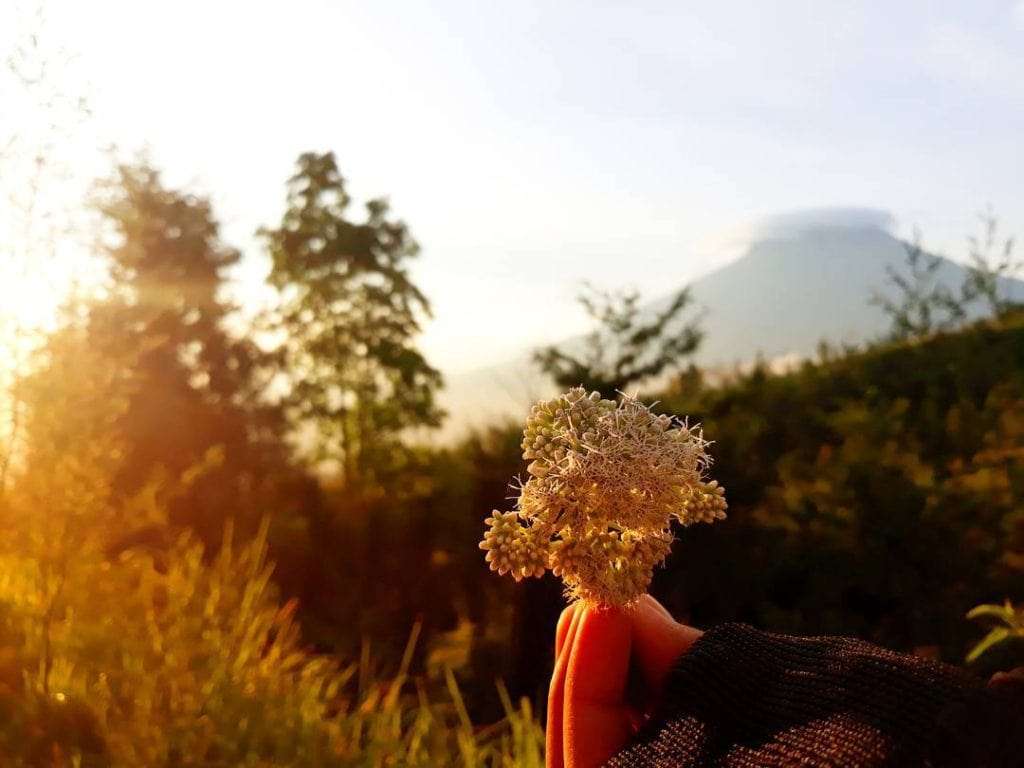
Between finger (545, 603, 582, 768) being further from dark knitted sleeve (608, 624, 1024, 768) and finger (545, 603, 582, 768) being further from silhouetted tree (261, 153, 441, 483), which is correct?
silhouetted tree (261, 153, 441, 483)

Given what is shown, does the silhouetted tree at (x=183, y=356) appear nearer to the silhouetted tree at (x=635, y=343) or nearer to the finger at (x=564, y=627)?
the silhouetted tree at (x=635, y=343)

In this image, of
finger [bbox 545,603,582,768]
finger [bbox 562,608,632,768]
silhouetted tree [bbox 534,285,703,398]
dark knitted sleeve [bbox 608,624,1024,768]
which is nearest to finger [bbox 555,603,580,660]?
finger [bbox 545,603,582,768]

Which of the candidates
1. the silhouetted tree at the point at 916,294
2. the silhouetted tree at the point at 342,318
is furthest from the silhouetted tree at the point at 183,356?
the silhouetted tree at the point at 916,294

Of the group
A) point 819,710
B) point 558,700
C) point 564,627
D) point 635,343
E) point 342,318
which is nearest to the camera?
point 819,710

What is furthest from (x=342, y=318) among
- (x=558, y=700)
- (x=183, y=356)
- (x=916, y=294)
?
(x=558, y=700)

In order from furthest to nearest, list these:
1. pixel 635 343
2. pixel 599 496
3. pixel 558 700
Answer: pixel 635 343, pixel 558 700, pixel 599 496

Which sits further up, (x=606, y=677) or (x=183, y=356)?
(x=183, y=356)

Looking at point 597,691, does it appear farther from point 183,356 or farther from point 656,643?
point 183,356
